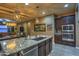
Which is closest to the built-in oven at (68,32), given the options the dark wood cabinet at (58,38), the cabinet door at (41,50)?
the dark wood cabinet at (58,38)

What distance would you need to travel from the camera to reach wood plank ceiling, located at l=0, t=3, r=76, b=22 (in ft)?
5.21

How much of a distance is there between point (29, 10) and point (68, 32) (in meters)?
0.77

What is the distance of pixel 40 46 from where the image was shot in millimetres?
1954

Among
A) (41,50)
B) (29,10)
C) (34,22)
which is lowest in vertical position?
(41,50)

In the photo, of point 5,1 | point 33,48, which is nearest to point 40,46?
point 33,48

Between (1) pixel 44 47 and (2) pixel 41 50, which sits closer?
(2) pixel 41 50

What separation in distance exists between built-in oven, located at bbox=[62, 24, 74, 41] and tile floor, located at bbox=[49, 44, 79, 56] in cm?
15

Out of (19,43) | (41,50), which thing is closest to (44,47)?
(41,50)

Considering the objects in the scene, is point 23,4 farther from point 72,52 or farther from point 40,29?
point 72,52

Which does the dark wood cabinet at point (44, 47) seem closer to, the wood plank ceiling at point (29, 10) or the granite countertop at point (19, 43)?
A: the granite countertop at point (19, 43)

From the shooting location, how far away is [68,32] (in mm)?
1905

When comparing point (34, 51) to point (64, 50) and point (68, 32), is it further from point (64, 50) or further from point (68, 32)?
point (68, 32)

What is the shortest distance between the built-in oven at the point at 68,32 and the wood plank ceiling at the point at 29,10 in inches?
10.6

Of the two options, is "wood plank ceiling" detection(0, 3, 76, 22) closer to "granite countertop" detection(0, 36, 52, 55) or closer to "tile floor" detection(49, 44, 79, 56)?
"granite countertop" detection(0, 36, 52, 55)
